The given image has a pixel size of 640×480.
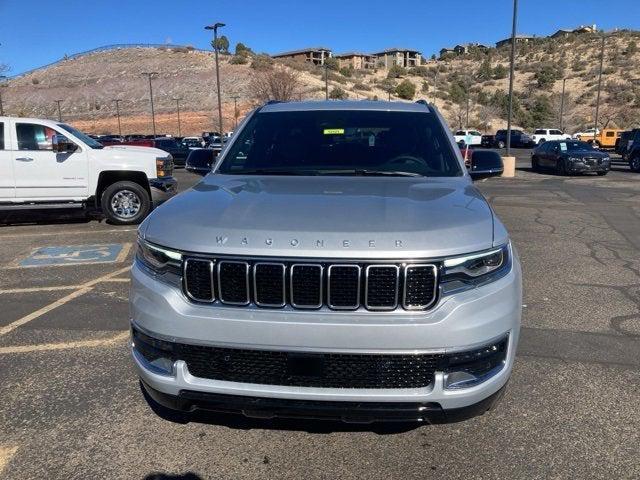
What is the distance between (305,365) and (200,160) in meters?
2.54

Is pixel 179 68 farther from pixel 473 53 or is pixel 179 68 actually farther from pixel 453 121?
pixel 473 53

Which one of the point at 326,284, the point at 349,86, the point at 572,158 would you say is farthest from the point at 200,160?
the point at 349,86

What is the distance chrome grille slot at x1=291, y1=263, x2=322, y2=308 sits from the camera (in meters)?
2.54

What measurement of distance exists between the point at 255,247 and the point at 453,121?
246ft

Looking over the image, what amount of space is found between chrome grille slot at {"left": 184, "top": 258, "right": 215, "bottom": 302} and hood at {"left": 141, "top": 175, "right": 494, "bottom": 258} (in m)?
0.07

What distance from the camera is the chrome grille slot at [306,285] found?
99.9 inches

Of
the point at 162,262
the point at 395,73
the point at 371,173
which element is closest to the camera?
the point at 162,262

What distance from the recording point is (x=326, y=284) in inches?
99.7

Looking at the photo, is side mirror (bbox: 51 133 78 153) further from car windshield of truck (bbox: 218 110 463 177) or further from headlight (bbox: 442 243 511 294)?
headlight (bbox: 442 243 511 294)

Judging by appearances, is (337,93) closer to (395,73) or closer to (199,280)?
(395,73)

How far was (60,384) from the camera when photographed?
152 inches

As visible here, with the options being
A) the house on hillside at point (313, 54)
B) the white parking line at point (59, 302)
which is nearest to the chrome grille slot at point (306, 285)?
the white parking line at point (59, 302)

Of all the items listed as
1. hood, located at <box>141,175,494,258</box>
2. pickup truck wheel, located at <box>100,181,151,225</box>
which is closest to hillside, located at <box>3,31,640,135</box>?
pickup truck wheel, located at <box>100,181,151,225</box>

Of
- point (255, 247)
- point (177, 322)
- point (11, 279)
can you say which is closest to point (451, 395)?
point (255, 247)
